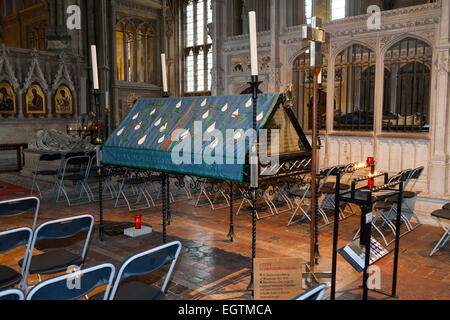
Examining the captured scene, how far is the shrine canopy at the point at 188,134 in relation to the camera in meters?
4.12

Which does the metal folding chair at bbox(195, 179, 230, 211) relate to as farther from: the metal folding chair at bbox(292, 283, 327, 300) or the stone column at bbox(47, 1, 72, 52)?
the stone column at bbox(47, 1, 72, 52)

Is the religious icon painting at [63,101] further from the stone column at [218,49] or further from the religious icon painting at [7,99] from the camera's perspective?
the stone column at [218,49]

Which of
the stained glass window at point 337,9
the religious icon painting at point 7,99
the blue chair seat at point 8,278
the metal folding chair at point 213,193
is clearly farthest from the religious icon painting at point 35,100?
the blue chair seat at point 8,278

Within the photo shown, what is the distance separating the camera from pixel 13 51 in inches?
613

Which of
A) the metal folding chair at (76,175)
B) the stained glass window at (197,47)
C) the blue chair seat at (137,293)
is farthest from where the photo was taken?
the stained glass window at (197,47)

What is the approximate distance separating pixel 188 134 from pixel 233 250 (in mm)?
1791

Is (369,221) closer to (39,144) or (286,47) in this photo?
(286,47)

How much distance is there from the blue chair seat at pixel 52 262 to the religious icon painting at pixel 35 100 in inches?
554

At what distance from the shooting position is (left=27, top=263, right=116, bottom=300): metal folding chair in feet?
7.47

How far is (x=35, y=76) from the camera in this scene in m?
16.2

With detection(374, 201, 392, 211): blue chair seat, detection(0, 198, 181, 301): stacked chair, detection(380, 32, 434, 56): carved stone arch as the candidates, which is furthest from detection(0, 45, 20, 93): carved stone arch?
detection(374, 201, 392, 211): blue chair seat

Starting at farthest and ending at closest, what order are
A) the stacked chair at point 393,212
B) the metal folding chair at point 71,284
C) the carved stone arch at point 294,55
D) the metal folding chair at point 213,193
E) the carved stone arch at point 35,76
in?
the carved stone arch at point 35,76 → the carved stone arch at point 294,55 → the metal folding chair at point 213,193 → the stacked chair at point 393,212 → the metal folding chair at point 71,284

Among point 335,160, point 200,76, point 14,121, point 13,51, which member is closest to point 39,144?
point 14,121

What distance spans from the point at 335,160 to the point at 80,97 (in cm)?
1283
